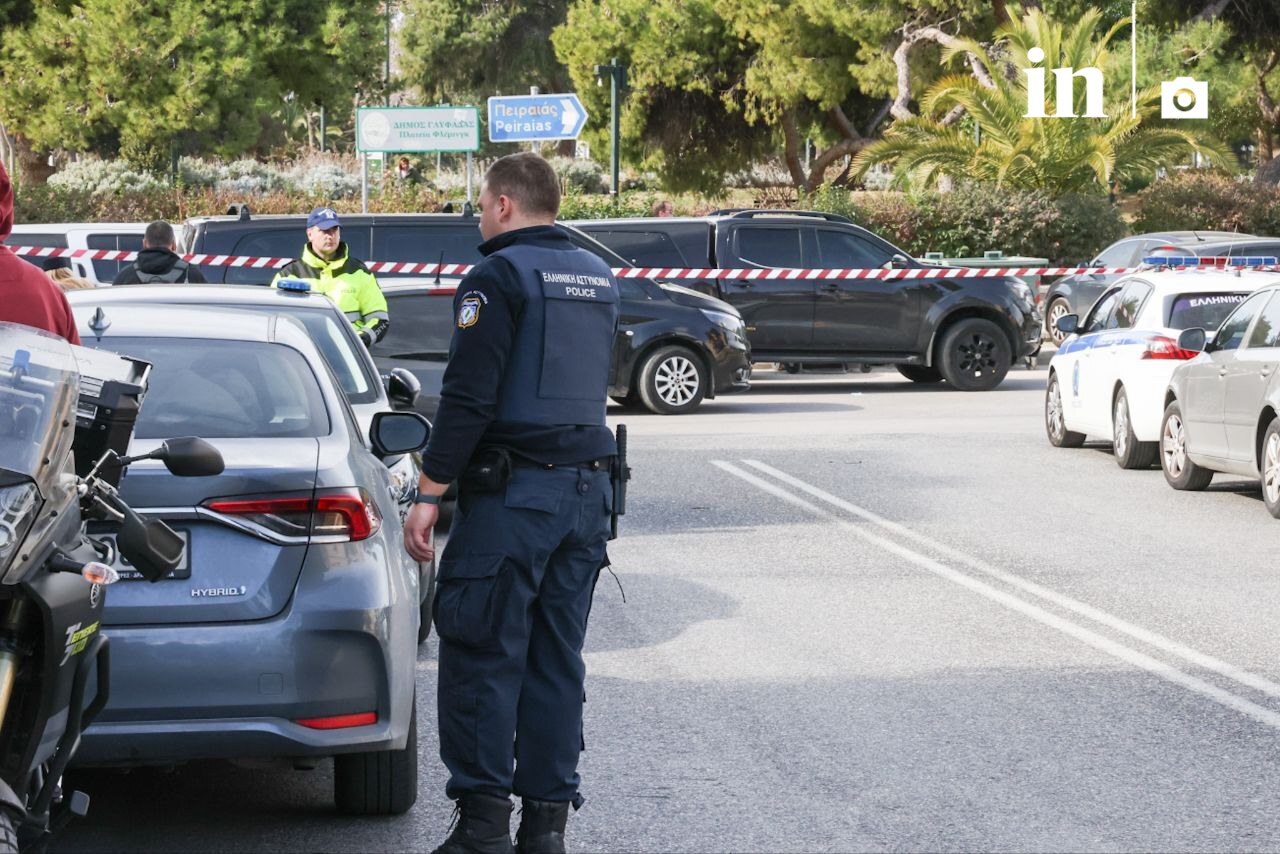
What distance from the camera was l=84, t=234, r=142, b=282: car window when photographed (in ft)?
→ 65.8

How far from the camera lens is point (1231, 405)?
12727 millimetres

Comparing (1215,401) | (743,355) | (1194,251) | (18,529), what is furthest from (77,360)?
(1194,251)

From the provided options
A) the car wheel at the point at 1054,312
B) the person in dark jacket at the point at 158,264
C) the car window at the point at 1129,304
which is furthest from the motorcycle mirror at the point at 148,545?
the car wheel at the point at 1054,312

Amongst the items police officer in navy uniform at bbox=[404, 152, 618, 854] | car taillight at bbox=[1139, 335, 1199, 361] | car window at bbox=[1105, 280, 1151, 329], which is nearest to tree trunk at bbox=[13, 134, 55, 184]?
car window at bbox=[1105, 280, 1151, 329]

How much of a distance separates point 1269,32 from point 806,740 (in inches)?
1620

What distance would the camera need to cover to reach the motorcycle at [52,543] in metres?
3.56

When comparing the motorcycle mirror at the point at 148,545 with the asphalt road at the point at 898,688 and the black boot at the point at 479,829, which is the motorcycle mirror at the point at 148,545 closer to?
the black boot at the point at 479,829

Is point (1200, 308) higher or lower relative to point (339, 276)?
lower

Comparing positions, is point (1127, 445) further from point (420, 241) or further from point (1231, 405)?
point (420, 241)

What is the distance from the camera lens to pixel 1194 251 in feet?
85.1

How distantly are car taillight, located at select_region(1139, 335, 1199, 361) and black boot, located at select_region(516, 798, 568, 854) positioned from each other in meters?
10.1

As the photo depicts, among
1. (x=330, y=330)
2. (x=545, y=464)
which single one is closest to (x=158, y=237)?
(x=330, y=330)

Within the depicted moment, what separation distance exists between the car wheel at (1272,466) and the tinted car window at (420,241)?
8736mm

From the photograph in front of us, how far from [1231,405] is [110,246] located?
1229 centimetres
